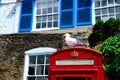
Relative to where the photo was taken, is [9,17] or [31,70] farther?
[9,17]

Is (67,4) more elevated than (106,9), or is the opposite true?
(67,4)

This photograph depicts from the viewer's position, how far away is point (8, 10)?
581 inches

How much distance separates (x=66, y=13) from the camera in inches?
523

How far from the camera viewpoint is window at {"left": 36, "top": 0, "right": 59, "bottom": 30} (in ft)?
45.2

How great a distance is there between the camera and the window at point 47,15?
1378 centimetres

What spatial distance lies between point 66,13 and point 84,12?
2.88ft

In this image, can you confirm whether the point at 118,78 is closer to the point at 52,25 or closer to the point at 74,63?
the point at 74,63

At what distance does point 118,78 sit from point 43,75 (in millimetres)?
4105

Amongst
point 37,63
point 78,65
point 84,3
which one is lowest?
point 37,63

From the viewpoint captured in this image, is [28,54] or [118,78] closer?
[118,78]

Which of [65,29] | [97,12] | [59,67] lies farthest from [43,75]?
[59,67]

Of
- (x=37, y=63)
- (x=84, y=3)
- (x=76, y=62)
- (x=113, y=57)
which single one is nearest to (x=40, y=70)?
(x=37, y=63)

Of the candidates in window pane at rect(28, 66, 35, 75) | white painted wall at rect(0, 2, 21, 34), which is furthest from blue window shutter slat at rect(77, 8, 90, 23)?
white painted wall at rect(0, 2, 21, 34)

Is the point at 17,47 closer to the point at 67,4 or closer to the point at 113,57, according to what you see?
the point at 67,4
